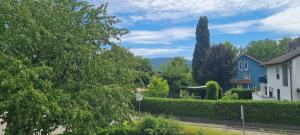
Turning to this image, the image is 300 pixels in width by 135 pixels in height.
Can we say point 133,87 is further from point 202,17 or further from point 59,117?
point 202,17

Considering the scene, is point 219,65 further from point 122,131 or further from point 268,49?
point 268,49

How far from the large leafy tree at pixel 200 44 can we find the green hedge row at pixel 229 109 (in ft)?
93.9

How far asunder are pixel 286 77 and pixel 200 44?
29248 mm

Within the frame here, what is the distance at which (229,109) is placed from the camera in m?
32.7

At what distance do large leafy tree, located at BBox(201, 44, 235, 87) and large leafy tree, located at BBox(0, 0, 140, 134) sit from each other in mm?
48259

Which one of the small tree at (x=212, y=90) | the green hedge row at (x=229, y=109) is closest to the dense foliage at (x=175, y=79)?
the small tree at (x=212, y=90)

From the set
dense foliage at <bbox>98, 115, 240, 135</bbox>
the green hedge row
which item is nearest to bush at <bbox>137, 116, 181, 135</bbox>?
dense foliage at <bbox>98, 115, 240, 135</bbox>

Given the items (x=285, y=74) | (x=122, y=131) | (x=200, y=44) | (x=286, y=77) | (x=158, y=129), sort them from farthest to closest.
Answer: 1. (x=200, y=44)
2. (x=285, y=74)
3. (x=286, y=77)
4. (x=122, y=131)
5. (x=158, y=129)

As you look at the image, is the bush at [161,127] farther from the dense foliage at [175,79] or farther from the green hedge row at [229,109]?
the dense foliage at [175,79]

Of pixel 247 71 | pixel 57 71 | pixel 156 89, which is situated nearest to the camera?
pixel 57 71

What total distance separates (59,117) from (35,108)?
158cm

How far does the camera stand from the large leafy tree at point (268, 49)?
4151 inches

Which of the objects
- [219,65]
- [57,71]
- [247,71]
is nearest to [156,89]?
[219,65]

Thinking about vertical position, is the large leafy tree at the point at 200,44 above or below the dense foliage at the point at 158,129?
above
